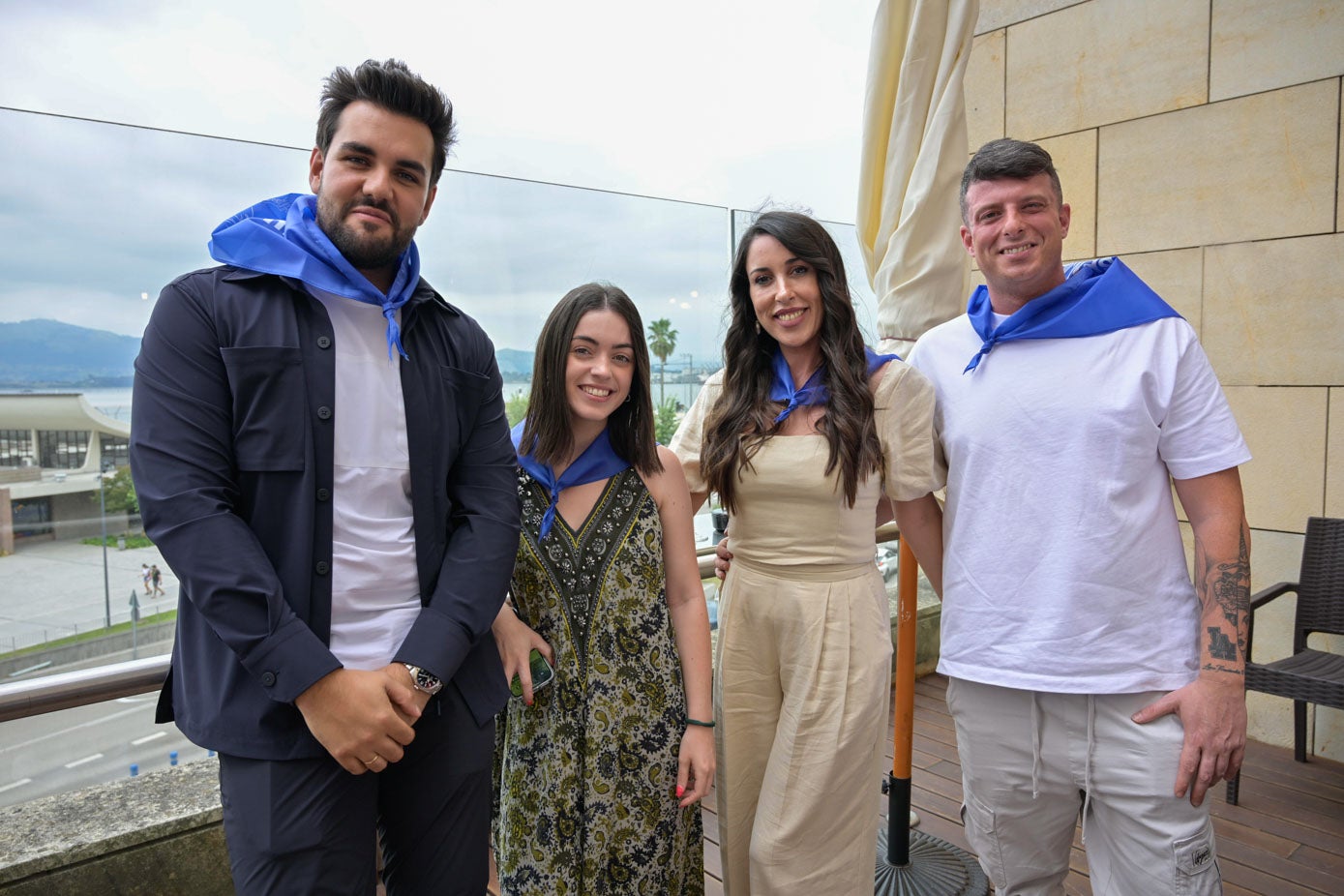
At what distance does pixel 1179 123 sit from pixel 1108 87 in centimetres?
38

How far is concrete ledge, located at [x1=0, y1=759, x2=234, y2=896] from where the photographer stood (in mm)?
1548

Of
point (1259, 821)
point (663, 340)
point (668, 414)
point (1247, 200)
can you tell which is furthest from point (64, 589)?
point (1247, 200)

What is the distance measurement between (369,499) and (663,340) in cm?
379

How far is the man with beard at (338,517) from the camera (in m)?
1.00

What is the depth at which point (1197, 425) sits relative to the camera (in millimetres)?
1421

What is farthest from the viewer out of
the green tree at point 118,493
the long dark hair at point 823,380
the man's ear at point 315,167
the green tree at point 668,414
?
the green tree at point 668,414

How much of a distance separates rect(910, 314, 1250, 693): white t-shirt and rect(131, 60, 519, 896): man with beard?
98cm

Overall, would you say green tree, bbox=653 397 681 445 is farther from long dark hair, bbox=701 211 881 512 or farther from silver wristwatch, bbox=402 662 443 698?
silver wristwatch, bbox=402 662 443 698

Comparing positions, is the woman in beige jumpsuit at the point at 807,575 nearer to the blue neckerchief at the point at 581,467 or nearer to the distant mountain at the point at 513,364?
the blue neckerchief at the point at 581,467

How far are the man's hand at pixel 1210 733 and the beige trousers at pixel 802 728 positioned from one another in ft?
1.71

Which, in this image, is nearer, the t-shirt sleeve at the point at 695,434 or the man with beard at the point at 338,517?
the man with beard at the point at 338,517

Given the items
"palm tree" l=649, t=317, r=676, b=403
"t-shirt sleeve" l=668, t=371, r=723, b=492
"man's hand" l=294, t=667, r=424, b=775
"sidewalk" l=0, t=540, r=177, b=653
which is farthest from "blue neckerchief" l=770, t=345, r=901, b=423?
"sidewalk" l=0, t=540, r=177, b=653

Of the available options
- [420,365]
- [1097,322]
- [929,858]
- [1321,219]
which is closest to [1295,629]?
[1321,219]

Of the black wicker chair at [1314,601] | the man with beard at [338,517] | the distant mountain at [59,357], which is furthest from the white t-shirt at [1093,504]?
the distant mountain at [59,357]
